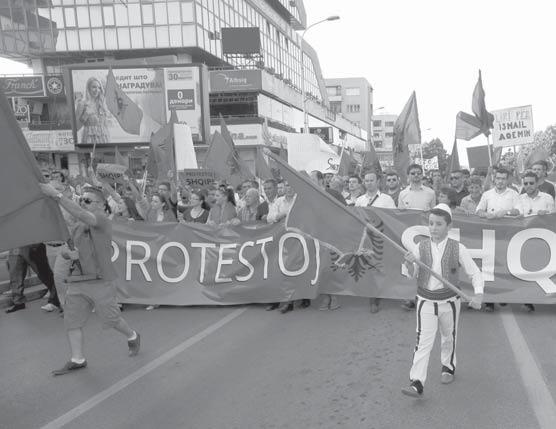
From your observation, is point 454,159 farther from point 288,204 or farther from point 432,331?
point 432,331

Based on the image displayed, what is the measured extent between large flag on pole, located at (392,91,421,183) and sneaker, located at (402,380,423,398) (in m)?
8.18

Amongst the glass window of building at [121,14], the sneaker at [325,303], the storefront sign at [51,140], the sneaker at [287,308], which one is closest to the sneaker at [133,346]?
the sneaker at [287,308]

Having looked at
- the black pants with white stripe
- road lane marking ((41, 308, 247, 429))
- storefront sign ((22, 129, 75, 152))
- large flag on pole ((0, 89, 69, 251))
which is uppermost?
storefront sign ((22, 129, 75, 152))

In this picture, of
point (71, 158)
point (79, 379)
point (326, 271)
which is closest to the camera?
point (79, 379)

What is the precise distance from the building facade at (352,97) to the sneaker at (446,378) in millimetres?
108591

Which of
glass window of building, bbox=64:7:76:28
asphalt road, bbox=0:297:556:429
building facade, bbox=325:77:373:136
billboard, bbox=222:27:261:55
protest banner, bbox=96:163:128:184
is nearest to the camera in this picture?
asphalt road, bbox=0:297:556:429

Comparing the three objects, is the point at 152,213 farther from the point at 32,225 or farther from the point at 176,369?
the point at 32,225

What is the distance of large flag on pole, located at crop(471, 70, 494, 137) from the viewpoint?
1059cm

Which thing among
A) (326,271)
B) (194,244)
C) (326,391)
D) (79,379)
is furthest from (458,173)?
(79,379)

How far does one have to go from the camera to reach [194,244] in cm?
706

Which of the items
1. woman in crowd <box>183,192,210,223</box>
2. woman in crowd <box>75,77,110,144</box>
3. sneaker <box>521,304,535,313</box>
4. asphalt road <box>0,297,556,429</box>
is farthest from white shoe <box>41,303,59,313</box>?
woman in crowd <box>75,77,110,144</box>

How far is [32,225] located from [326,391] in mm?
2458

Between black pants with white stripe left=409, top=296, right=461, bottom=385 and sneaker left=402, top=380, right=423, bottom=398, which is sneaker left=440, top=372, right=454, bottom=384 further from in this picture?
sneaker left=402, top=380, right=423, bottom=398

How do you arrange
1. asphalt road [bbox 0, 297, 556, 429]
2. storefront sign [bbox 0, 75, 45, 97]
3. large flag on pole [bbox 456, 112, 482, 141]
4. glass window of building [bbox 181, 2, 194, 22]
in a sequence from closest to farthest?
1. asphalt road [bbox 0, 297, 556, 429]
2. large flag on pole [bbox 456, 112, 482, 141]
3. storefront sign [bbox 0, 75, 45, 97]
4. glass window of building [bbox 181, 2, 194, 22]
